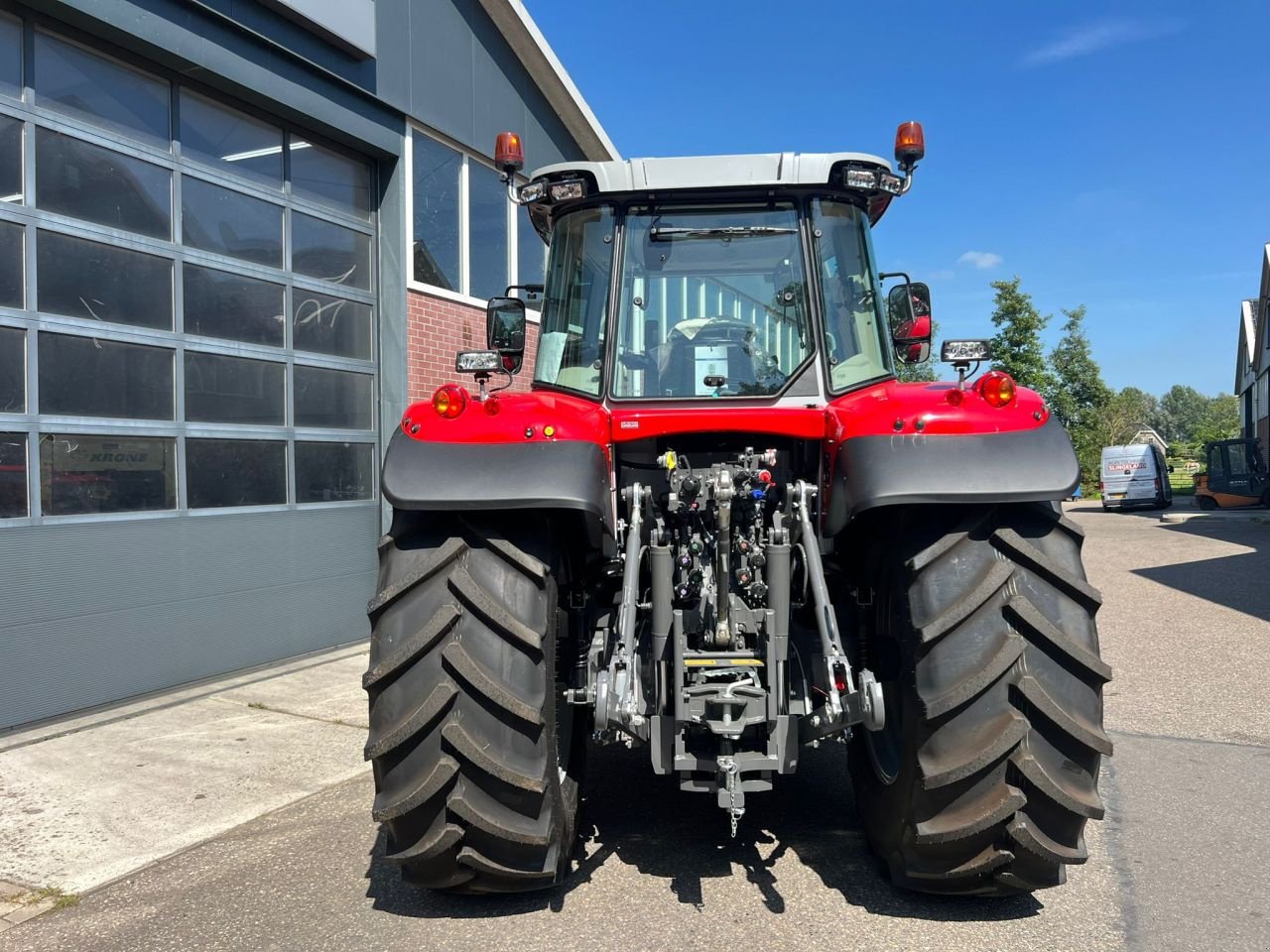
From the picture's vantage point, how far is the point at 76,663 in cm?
577

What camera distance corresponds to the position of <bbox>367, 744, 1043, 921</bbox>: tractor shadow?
320 cm

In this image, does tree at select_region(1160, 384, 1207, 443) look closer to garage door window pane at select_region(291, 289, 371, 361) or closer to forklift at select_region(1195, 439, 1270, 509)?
forklift at select_region(1195, 439, 1270, 509)

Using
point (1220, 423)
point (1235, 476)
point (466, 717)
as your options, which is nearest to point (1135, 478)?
point (1235, 476)

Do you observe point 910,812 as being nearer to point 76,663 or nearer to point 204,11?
point 76,663

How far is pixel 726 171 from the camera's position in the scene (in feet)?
12.6

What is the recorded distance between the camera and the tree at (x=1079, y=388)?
39.3 meters

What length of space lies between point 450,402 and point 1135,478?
31384 millimetres

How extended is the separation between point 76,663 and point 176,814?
1.99 metres

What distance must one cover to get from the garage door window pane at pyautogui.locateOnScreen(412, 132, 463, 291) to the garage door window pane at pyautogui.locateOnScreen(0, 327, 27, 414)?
12.3 ft

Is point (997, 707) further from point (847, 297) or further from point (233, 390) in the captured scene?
point (233, 390)

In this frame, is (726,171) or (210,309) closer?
(726,171)

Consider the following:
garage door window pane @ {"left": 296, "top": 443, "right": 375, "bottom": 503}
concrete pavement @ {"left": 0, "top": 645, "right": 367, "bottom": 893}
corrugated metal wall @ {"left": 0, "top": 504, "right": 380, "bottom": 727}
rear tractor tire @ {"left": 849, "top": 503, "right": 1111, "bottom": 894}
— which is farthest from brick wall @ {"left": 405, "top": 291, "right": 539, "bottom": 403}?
rear tractor tire @ {"left": 849, "top": 503, "right": 1111, "bottom": 894}

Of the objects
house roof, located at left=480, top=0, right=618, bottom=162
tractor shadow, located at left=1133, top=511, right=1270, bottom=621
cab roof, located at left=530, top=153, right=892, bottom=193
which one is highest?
house roof, located at left=480, top=0, right=618, bottom=162

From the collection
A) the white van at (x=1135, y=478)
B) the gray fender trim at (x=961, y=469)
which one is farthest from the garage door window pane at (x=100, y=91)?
the white van at (x=1135, y=478)
